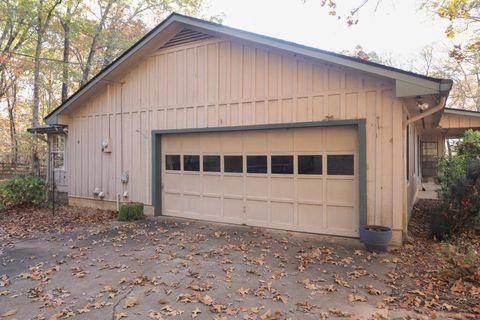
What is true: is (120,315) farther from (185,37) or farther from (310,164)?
(185,37)

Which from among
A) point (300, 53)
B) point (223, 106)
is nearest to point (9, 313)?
point (223, 106)

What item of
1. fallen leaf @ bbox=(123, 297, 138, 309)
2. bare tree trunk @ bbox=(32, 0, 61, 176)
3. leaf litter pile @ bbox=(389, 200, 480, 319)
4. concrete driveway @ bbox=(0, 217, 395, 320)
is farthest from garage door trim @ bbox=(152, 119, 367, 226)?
bare tree trunk @ bbox=(32, 0, 61, 176)

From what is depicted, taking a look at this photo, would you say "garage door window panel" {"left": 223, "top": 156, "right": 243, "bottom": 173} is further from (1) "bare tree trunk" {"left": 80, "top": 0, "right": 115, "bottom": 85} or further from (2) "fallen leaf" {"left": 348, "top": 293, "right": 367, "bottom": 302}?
(1) "bare tree trunk" {"left": 80, "top": 0, "right": 115, "bottom": 85}

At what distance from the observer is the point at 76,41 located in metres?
20.7

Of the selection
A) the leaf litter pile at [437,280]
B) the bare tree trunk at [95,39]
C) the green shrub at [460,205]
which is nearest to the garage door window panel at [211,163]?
the leaf litter pile at [437,280]

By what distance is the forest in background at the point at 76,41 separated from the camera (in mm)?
15188

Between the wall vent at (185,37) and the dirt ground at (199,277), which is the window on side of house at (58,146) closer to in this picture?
the dirt ground at (199,277)

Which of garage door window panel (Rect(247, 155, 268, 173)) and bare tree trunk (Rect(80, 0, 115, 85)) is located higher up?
bare tree trunk (Rect(80, 0, 115, 85))

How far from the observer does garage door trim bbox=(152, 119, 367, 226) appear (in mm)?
6051

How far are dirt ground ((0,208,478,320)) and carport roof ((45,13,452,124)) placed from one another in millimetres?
2839

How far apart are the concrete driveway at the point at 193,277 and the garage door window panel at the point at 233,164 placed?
1.61 meters

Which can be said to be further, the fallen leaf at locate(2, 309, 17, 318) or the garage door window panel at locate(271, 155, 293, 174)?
the garage door window panel at locate(271, 155, 293, 174)

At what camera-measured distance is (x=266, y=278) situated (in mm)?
4422

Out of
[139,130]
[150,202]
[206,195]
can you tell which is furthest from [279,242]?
[139,130]
